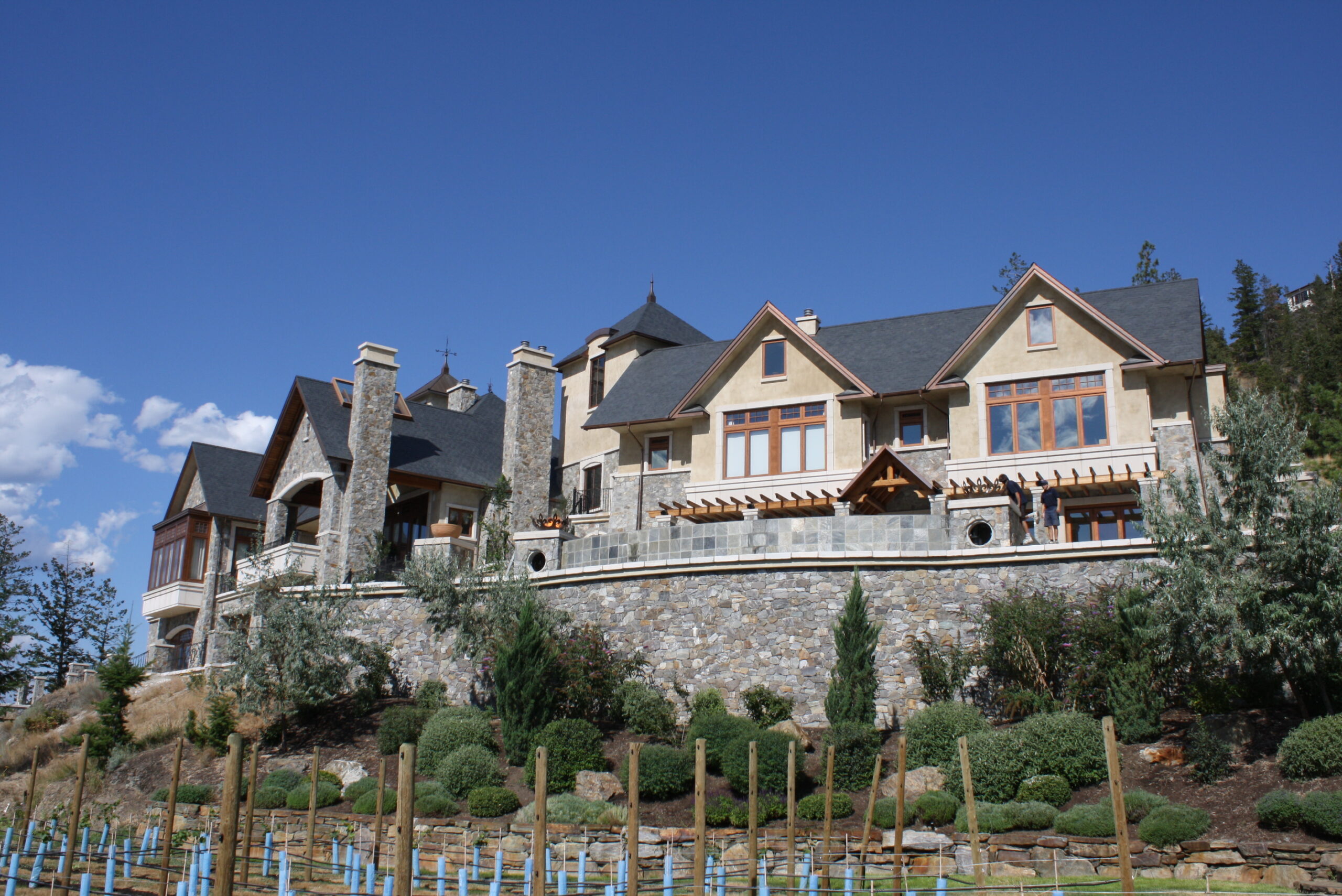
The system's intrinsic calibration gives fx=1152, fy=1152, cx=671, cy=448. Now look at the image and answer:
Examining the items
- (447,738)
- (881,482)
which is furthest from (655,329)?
(447,738)

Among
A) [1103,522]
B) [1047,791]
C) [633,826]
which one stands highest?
[1103,522]

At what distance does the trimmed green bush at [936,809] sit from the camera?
1819 cm

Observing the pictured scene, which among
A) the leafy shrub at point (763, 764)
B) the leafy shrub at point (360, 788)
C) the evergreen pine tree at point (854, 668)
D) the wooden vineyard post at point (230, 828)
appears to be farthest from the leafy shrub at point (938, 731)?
the wooden vineyard post at point (230, 828)

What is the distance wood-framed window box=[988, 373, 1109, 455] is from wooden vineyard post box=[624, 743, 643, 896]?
1849cm

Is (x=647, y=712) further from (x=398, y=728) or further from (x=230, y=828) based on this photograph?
(x=230, y=828)

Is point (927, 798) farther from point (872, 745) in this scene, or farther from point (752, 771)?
point (752, 771)

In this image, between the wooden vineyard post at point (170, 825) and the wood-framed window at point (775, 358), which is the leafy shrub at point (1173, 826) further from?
the wood-framed window at point (775, 358)

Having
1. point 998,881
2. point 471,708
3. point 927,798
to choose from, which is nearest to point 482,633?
point 471,708

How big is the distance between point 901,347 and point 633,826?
23.2m

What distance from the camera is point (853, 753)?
20609mm

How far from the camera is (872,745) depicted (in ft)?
68.2

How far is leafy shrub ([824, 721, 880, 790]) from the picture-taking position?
20359mm

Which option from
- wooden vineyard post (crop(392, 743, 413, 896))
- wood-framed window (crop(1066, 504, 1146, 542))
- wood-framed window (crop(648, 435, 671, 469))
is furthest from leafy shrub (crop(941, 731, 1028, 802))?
wood-framed window (crop(648, 435, 671, 469))

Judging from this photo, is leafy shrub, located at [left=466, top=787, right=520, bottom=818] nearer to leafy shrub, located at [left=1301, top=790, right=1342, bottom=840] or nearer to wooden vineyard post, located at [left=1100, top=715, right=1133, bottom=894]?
wooden vineyard post, located at [left=1100, top=715, right=1133, bottom=894]
